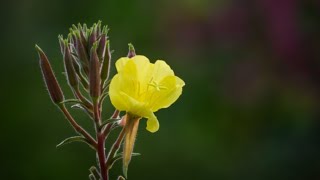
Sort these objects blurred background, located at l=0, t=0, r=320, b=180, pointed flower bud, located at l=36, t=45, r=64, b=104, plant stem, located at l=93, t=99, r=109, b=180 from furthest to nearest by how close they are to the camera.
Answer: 1. blurred background, located at l=0, t=0, r=320, b=180
2. pointed flower bud, located at l=36, t=45, r=64, b=104
3. plant stem, located at l=93, t=99, r=109, b=180

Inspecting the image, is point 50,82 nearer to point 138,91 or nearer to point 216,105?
point 138,91

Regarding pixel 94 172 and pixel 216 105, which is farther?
pixel 216 105

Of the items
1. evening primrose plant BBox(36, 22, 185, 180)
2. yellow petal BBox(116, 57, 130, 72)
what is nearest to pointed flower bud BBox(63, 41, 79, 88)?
evening primrose plant BBox(36, 22, 185, 180)

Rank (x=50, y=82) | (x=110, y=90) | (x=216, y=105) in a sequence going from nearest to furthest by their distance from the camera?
(x=110, y=90) < (x=50, y=82) < (x=216, y=105)

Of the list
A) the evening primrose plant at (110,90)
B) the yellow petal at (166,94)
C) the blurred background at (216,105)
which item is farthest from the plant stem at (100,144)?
the blurred background at (216,105)

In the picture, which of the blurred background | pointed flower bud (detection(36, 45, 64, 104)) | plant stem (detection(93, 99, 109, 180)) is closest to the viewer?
plant stem (detection(93, 99, 109, 180))

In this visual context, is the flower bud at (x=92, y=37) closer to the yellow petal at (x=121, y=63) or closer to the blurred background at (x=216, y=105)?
the yellow petal at (x=121, y=63)

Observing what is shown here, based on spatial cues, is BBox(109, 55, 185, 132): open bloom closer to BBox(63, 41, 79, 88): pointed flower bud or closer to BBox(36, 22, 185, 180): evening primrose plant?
BBox(36, 22, 185, 180): evening primrose plant

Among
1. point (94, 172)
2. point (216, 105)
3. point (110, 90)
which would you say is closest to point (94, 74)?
point (110, 90)

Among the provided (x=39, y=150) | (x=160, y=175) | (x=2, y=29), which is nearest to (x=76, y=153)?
(x=39, y=150)
